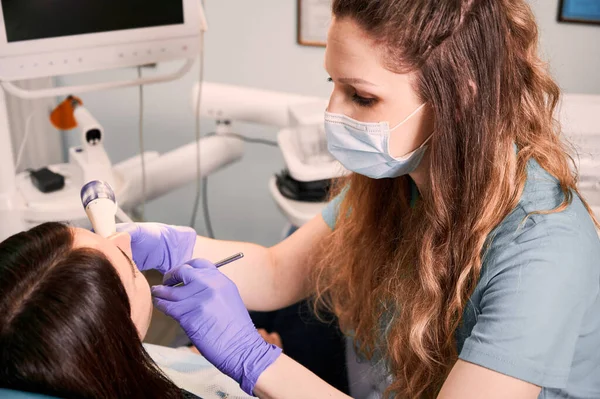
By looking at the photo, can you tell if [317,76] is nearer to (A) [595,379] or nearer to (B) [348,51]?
(B) [348,51]

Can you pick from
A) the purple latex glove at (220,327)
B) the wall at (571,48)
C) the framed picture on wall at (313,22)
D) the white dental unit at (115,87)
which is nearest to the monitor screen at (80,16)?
the white dental unit at (115,87)

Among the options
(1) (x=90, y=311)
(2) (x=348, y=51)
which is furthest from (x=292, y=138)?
(1) (x=90, y=311)

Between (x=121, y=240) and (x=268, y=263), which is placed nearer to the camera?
(x=121, y=240)

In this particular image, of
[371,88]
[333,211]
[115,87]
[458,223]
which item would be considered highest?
[371,88]

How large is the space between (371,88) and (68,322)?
539 millimetres

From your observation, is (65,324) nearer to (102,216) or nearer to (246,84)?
(102,216)

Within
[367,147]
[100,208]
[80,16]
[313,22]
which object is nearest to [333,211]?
[367,147]

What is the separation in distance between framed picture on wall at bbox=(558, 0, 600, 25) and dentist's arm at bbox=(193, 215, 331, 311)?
1.14 m

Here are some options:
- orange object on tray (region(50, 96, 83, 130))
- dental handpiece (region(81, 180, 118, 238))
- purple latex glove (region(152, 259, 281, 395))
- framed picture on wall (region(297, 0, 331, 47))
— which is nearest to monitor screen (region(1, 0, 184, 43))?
orange object on tray (region(50, 96, 83, 130))

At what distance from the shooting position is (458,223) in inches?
42.0

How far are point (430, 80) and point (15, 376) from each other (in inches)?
26.9

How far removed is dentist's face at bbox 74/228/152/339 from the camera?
90 cm

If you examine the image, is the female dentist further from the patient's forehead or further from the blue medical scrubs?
the patient's forehead

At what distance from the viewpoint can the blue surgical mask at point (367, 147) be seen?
104 centimetres
